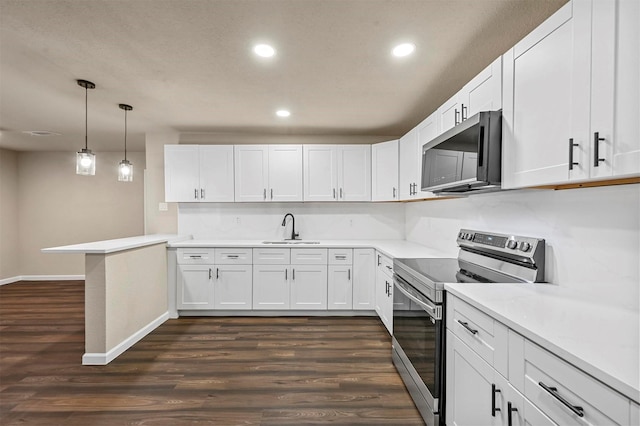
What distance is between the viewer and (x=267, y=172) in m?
4.15

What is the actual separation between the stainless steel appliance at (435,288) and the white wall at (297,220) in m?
1.96

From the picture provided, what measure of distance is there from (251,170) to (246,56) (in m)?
2.02

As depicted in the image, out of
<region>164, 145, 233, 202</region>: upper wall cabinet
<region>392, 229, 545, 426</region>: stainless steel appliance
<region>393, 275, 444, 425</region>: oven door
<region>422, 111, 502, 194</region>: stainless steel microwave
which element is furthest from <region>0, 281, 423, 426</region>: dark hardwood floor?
<region>164, 145, 233, 202</region>: upper wall cabinet

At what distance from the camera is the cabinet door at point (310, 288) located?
12.6 ft

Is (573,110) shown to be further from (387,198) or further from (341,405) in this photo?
(387,198)

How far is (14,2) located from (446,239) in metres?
3.52

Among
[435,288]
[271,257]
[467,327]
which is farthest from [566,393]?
[271,257]

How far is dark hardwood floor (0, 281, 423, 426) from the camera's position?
6.63 feet

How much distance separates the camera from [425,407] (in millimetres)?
1879

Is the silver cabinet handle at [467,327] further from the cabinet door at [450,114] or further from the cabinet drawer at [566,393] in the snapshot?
the cabinet door at [450,114]

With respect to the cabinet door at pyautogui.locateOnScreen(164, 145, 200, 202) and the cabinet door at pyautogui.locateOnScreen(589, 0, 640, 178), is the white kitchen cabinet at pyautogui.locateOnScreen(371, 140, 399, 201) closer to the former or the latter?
the cabinet door at pyautogui.locateOnScreen(164, 145, 200, 202)

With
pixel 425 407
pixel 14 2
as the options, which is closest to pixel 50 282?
pixel 14 2

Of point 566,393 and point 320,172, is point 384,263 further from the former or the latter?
point 566,393

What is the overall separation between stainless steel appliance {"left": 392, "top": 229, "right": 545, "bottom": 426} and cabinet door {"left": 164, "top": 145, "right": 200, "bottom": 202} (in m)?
2.89
